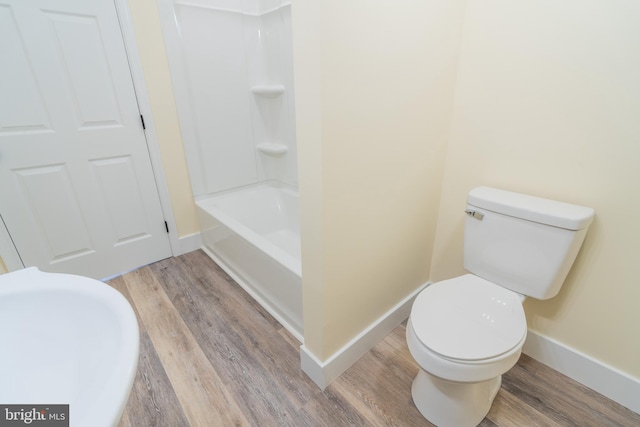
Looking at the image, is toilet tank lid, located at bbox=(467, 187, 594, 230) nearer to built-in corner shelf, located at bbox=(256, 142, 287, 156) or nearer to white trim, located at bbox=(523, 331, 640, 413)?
white trim, located at bbox=(523, 331, 640, 413)

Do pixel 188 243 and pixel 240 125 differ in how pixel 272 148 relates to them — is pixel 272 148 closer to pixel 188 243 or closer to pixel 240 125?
pixel 240 125

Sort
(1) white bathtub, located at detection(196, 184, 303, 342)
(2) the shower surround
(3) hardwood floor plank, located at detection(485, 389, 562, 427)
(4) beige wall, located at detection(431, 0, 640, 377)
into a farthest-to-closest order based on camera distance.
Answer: (2) the shower surround < (1) white bathtub, located at detection(196, 184, 303, 342) < (3) hardwood floor plank, located at detection(485, 389, 562, 427) < (4) beige wall, located at detection(431, 0, 640, 377)

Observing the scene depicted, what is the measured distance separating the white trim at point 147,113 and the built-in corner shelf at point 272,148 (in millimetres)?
768

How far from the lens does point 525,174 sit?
1.23m

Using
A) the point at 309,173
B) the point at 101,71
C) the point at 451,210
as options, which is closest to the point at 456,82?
the point at 451,210

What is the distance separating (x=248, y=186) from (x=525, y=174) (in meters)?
1.99

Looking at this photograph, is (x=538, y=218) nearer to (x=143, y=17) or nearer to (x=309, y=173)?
(x=309, y=173)

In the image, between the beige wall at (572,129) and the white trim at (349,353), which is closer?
the beige wall at (572,129)

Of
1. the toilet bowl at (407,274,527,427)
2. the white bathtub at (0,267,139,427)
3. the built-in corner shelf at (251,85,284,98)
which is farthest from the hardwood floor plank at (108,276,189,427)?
the built-in corner shelf at (251,85,284,98)

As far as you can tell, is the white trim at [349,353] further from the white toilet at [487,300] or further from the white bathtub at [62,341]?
the white bathtub at [62,341]

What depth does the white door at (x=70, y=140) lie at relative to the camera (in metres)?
1.52

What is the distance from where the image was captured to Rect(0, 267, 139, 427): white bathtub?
443mm

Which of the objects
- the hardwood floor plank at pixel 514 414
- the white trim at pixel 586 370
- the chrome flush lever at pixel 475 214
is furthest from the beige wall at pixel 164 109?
the white trim at pixel 586 370

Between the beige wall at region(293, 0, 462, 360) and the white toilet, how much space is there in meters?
0.27
